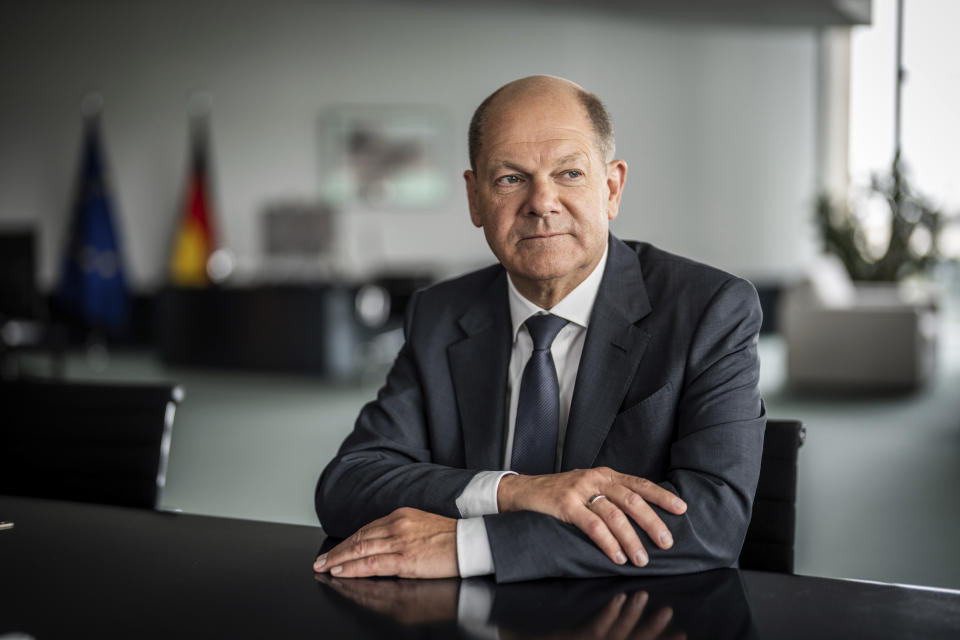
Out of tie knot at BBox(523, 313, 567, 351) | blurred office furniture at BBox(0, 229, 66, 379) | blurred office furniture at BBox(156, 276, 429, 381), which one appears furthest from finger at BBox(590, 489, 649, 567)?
blurred office furniture at BBox(0, 229, 66, 379)

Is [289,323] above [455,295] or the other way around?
the other way around

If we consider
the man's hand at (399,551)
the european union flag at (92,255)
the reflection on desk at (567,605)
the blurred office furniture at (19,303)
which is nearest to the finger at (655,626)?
the reflection on desk at (567,605)

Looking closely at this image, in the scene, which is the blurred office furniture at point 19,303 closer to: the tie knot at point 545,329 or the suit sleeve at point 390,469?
the suit sleeve at point 390,469

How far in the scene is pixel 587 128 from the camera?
1.36 metres

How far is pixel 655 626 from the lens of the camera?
821mm

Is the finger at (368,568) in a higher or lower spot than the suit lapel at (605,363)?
lower

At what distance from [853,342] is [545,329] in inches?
221

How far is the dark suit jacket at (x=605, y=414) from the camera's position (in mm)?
1064

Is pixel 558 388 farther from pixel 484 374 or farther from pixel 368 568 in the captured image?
pixel 368 568

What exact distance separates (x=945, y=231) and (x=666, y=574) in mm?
8655

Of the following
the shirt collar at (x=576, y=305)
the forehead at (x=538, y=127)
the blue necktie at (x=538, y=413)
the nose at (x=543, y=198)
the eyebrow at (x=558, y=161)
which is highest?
the forehead at (x=538, y=127)

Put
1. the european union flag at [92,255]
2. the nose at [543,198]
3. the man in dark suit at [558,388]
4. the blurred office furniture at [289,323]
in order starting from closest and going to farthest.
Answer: the man in dark suit at [558,388] → the nose at [543,198] → the blurred office furniture at [289,323] → the european union flag at [92,255]

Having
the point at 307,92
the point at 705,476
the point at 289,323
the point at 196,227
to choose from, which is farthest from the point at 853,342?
the point at 196,227

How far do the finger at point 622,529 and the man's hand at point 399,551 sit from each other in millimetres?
186
